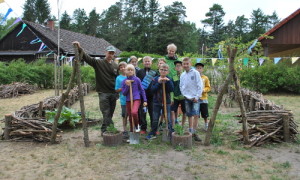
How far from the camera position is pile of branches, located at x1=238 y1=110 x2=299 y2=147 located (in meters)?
4.56

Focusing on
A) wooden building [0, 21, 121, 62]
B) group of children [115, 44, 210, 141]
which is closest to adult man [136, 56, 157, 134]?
group of children [115, 44, 210, 141]

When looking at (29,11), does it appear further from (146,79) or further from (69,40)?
(146,79)

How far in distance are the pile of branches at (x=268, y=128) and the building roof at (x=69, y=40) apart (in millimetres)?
18279

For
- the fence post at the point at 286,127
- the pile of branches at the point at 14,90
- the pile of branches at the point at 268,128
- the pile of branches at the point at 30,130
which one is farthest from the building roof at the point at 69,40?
the fence post at the point at 286,127

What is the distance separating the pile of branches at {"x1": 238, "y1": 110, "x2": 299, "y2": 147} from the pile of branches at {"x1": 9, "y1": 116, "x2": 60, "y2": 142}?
11.5 ft

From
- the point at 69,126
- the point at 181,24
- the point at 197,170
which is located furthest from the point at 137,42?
the point at 197,170

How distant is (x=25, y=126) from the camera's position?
477 cm

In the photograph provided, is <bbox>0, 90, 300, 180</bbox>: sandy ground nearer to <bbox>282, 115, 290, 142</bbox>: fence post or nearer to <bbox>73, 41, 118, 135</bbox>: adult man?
<bbox>282, 115, 290, 142</bbox>: fence post

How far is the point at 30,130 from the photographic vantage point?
468cm

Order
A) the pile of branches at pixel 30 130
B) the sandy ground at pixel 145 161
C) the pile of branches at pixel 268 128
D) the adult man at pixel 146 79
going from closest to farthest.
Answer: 1. the sandy ground at pixel 145 161
2. the pile of branches at pixel 268 128
3. the pile of branches at pixel 30 130
4. the adult man at pixel 146 79

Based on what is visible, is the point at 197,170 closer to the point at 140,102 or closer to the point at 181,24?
the point at 140,102

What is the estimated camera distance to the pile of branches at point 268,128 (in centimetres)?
456

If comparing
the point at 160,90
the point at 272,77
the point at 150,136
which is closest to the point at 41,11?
the point at 272,77

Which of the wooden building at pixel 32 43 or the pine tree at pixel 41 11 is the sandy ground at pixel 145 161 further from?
the pine tree at pixel 41 11
